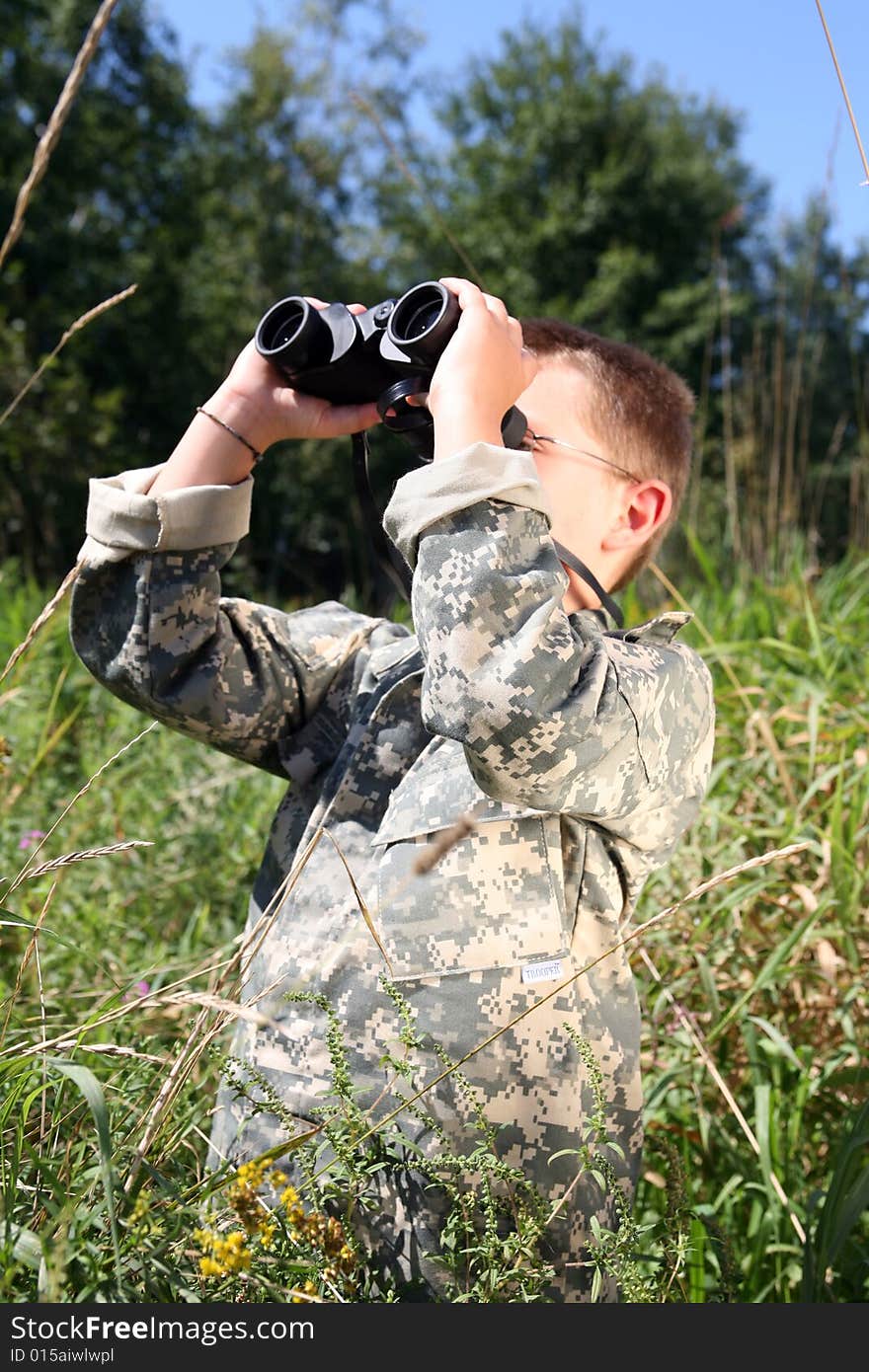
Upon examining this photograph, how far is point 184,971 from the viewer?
201cm

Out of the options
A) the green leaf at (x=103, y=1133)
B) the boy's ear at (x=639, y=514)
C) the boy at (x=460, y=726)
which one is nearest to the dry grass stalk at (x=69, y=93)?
the boy at (x=460, y=726)

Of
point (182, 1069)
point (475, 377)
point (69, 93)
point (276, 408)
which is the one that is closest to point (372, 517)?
point (276, 408)

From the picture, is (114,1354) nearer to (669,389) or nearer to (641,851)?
(641,851)

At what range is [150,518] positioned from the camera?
1.36 metres

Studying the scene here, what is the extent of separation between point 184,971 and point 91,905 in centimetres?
24

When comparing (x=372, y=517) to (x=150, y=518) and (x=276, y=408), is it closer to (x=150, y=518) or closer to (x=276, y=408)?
(x=276, y=408)

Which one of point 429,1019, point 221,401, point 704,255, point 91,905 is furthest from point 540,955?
point 704,255

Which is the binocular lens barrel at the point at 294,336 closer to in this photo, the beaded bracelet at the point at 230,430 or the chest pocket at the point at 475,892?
the beaded bracelet at the point at 230,430

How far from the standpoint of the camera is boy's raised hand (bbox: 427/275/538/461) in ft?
3.81

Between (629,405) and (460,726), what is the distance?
0.70 metres

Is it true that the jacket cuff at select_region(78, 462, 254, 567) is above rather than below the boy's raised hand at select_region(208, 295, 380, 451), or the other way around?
below

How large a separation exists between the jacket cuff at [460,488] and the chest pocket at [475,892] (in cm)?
30

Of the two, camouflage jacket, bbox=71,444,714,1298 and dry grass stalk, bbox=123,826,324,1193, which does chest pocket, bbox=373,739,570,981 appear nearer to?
camouflage jacket, bbox=71,444,714,1298

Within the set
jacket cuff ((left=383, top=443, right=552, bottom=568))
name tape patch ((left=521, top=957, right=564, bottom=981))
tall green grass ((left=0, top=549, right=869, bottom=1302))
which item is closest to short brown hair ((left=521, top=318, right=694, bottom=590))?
jacket cuff ((left=383, top=443, right=552, bottom=568))
